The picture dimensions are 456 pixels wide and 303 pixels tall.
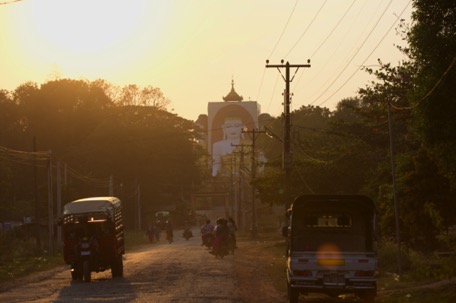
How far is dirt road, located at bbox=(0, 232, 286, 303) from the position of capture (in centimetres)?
2259

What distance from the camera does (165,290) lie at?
2448 centimetres

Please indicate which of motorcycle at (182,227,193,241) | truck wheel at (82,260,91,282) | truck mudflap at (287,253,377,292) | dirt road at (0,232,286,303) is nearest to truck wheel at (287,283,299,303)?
truck mudflap at (287,253,377,292)

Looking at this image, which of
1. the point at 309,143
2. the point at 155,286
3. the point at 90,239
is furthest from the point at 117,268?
the point at 309,143

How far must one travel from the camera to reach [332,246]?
74.8 ft

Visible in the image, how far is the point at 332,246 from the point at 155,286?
593 centimetres

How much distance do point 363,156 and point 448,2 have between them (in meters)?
28.1

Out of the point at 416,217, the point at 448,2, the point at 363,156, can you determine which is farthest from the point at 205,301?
the point at 363,156

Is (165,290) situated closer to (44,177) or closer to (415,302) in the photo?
(415,302)

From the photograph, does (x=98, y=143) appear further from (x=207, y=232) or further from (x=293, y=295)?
(x=293, y=295)

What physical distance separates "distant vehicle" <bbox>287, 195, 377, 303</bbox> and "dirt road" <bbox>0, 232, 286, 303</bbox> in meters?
1.76

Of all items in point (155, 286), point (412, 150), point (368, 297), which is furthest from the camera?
point (412, 150)

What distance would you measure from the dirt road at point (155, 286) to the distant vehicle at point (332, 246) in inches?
69.2

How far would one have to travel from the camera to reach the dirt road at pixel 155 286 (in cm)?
2259

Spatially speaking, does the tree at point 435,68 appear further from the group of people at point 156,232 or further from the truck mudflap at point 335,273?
the group of people at point 156,232
